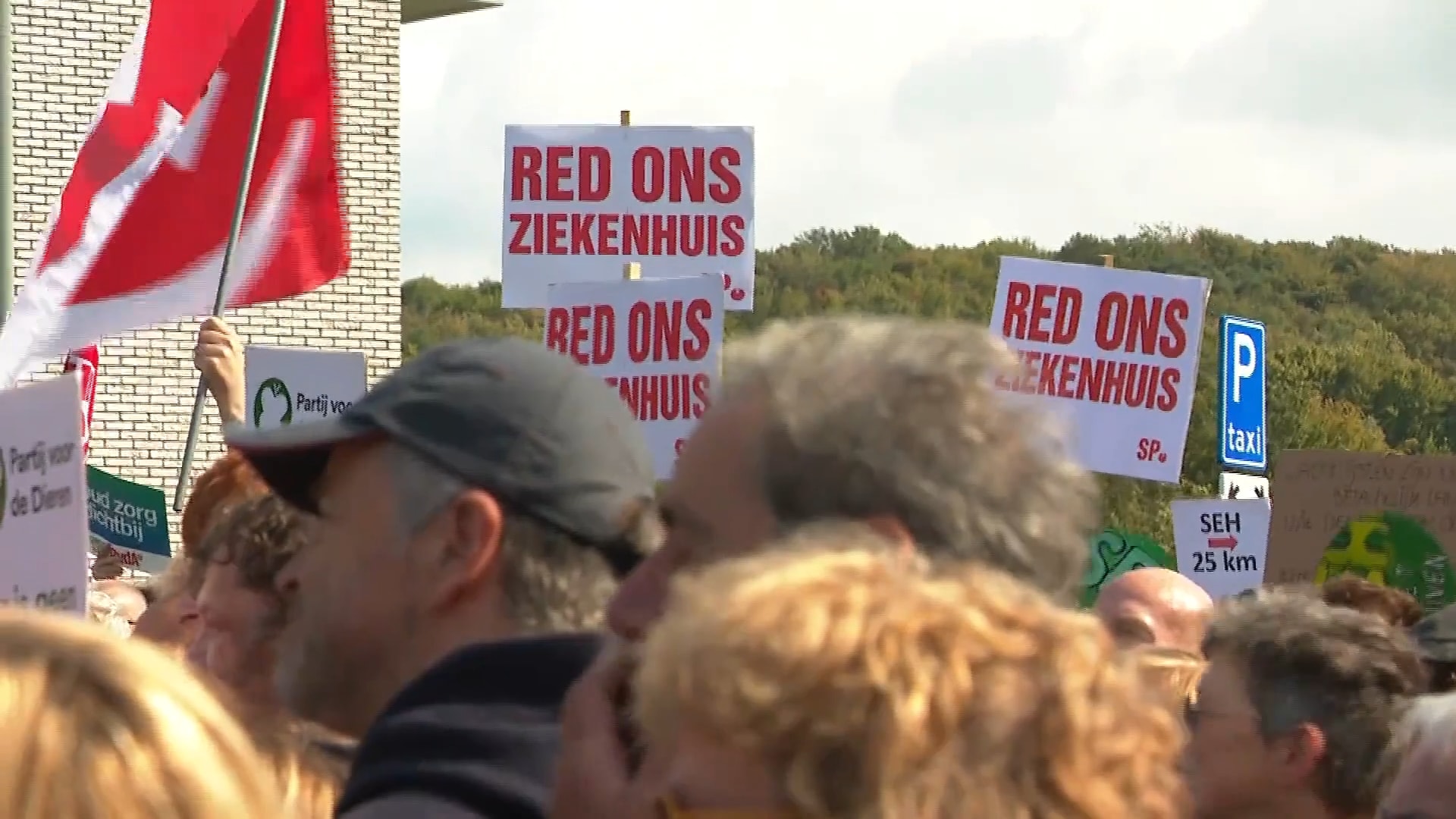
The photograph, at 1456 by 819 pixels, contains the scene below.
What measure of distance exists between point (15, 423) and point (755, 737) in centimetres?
299

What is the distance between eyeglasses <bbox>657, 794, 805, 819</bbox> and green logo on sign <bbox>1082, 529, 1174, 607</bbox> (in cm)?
794

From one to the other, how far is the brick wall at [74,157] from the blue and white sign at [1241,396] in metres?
11.7

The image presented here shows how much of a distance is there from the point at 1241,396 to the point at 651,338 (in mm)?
3477

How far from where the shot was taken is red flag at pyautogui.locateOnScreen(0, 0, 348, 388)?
23.8ft

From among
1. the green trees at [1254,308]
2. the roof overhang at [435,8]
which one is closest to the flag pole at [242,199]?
the roof overhang at [435,8]

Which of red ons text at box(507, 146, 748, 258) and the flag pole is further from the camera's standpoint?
red ons text at box(507, 146, 748, 258)

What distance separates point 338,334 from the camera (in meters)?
23.6

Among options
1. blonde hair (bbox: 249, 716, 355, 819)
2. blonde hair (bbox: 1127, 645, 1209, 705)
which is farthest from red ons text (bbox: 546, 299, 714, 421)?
blonde hair (bbox: 249, 716, 355, 819)

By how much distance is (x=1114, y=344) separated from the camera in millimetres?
10703

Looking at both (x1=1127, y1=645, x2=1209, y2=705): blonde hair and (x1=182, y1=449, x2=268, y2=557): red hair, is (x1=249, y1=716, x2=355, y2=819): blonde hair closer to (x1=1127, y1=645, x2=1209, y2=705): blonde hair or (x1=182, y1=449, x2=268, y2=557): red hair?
(x1=182, y1=449, x2=268, y2=557): red hair

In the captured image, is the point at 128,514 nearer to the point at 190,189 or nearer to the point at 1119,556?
the point at 190,189

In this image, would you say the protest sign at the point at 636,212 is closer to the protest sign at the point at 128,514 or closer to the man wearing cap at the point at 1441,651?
the protest sign at the point at 128,514

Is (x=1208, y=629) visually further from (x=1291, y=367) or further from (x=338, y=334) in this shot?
(x=1291, y=367)

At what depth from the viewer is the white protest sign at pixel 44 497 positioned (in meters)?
4.21
